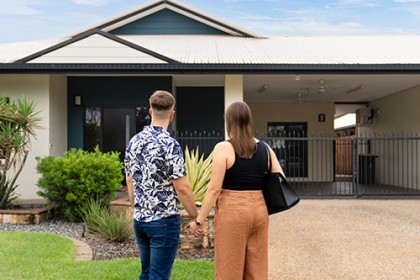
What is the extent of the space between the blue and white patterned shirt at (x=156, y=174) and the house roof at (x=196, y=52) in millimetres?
7206

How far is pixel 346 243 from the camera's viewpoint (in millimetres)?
6191

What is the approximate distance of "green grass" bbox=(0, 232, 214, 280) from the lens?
14.6 feet

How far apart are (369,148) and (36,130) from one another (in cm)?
1295

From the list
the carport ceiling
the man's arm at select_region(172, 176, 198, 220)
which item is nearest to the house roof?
the carport ceiling

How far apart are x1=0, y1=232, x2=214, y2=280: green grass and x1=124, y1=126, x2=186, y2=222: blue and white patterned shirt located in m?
1.67

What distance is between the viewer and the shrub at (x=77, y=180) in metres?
7.88

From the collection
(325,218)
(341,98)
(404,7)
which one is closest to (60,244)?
(325,218)

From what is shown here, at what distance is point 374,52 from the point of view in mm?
12312

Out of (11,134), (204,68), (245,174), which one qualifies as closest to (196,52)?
(204,68)

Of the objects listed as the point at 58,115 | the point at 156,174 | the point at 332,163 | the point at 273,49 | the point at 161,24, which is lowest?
the point at 332,163

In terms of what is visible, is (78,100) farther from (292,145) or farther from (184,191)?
(184,191)

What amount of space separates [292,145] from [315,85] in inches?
178

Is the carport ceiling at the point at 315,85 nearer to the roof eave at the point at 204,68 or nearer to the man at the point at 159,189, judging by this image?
the roof eave at the point at 204,68

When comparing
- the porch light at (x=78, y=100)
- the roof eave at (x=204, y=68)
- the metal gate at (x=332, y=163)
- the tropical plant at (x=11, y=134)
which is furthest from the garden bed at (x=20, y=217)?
the metal gate at (x=332, y=163)
